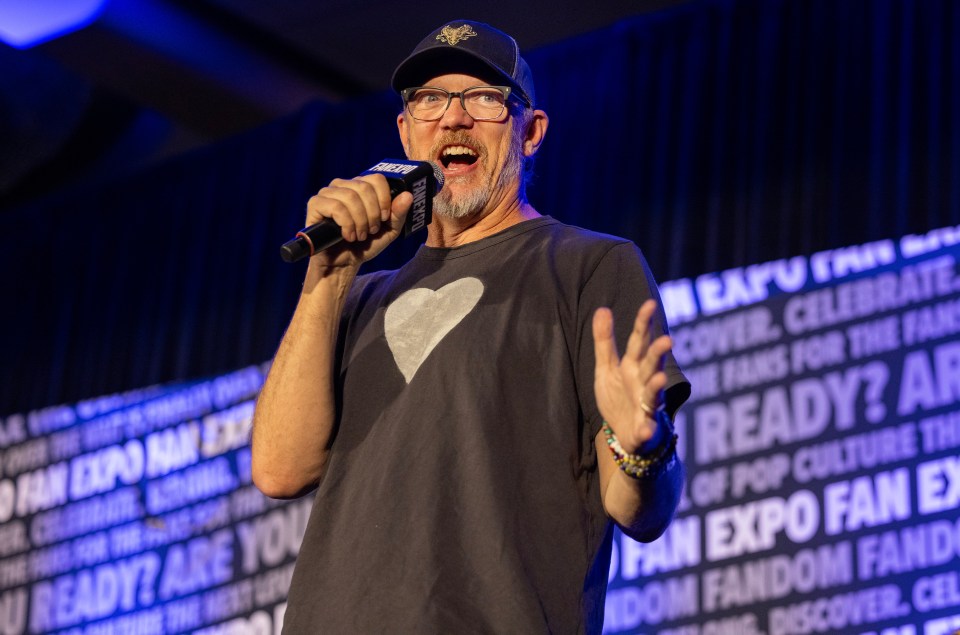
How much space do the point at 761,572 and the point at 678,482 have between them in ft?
6.32

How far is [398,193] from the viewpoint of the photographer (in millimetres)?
1384

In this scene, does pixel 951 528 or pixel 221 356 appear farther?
pixel 221 356

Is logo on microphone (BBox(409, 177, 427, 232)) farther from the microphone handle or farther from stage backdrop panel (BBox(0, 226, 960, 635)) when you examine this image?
stage backdrop panel (BBox(0, 226, 960, 635))

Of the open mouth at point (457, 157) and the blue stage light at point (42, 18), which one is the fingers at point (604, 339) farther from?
the blue stage light at point (42, 18)

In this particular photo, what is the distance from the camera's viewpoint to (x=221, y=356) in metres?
4.73

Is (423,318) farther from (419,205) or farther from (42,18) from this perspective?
(42,18)

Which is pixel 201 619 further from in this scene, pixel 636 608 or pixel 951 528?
pixel 951 528

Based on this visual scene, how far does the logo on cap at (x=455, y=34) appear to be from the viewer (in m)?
1.56

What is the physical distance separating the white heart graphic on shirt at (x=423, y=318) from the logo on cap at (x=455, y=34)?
343 mm

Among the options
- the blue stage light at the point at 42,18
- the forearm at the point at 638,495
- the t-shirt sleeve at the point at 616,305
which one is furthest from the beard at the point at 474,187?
the blue stage light at the point at 42,18

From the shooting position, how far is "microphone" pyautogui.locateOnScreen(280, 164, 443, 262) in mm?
1307

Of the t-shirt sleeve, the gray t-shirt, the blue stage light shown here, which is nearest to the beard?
the gray t-shirt

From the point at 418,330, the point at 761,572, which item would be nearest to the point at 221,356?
the point at 761,572

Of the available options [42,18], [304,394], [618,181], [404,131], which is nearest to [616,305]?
[304,394]
